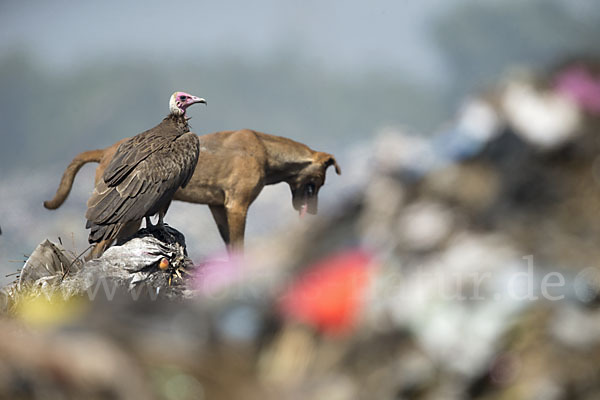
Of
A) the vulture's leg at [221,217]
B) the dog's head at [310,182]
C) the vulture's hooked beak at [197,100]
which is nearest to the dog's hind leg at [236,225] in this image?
the vulture's leg at [221,217]

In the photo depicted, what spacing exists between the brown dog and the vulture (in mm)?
1704

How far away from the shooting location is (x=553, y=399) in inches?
58.5

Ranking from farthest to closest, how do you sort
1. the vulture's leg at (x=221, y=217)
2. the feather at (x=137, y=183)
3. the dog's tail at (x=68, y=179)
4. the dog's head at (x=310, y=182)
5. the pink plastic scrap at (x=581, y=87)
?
the dog's head at (x=310, y=182) → the vulture's leg at (x=221, y=217) → the dog's tail at (x=68, y=179) → the feather at (x=137, y=183) → the pink plastic scrap at (x=581, y=87)

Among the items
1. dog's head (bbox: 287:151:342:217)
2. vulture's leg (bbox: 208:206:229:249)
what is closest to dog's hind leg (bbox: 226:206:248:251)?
vulture's leg (bbox: 208:206:229:249)

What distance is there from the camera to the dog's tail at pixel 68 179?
25.3 ft

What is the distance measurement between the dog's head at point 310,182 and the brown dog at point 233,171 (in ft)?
0.04

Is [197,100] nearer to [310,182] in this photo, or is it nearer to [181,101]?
[181,101]

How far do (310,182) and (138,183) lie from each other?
322 centimetres

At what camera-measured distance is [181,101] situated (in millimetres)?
6305

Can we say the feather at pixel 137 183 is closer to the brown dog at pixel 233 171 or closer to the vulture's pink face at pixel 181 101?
the vulture's pink face at pixel 181 101

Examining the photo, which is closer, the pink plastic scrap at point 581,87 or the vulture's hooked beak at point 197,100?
the pink plastic scrap at point 581,87

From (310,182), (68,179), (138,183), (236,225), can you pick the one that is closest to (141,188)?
(138,183)

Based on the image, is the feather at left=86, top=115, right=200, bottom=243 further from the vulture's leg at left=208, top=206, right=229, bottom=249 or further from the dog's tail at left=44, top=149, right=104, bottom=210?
the vulture's leg at left=208, top=206, right=229, bottom=249

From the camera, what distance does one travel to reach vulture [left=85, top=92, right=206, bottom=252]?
5.50 m
